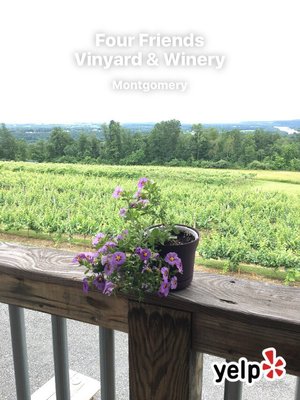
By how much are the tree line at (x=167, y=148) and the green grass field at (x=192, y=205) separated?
0.03 metres

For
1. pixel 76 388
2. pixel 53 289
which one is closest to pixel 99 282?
pixel 53 289

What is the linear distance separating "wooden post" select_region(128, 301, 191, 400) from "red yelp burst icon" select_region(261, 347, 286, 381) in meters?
0.11

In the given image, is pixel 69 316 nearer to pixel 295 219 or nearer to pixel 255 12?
pixel 295 219

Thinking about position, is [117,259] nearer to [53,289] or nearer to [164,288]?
[164,288]

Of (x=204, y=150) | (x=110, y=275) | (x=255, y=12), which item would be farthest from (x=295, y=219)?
(x=110, y=275)

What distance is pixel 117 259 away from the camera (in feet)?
1.68

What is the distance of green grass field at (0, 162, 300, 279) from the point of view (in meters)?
0.98

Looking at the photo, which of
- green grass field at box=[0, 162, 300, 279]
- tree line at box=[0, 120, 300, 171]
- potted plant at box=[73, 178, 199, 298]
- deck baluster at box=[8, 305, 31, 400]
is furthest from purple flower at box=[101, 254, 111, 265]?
tree line at box=[0, 120, 300, 171]

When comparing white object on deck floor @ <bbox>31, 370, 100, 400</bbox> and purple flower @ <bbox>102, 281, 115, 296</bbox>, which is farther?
white object on deck floor @ <bbox>31, 370, 100, 400</bbox>

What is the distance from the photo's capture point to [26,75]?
115 cm

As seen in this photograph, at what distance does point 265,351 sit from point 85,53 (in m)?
0.82

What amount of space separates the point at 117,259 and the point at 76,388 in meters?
0.98

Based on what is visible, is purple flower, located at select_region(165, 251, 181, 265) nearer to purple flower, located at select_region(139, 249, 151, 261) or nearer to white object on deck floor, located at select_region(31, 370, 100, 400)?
purple flower, located at select_region(139, 249, 151, 261)

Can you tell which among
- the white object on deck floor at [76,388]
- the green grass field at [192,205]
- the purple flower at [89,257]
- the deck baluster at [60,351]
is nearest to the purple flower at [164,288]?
the purple flower at [89,257]
